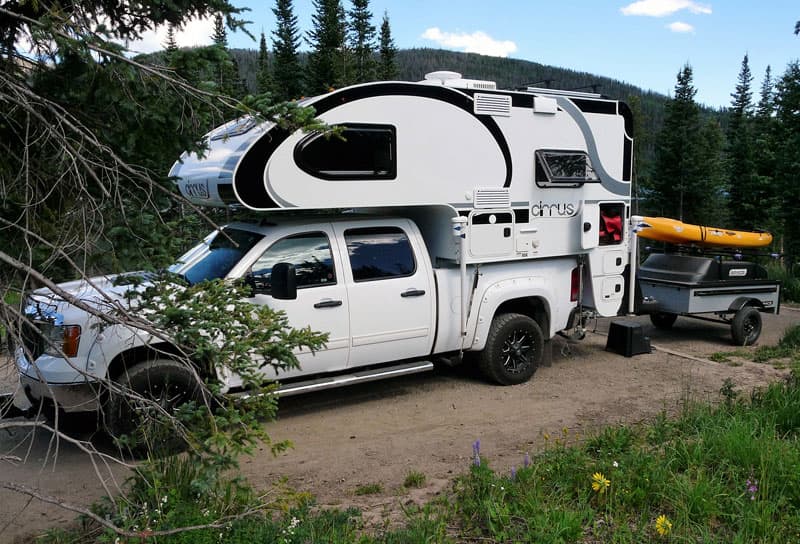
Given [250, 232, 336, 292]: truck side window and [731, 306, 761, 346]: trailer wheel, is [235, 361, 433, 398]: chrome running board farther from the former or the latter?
[731, 306, 761, 346]: trailer wheel

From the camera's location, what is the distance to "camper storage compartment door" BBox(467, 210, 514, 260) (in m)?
7.41

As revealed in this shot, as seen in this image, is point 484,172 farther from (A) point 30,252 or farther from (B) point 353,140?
(A) point 30,252

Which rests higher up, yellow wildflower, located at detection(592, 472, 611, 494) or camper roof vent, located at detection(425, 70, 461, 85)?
camper roof vent, located at detection(425, 70, 461, 85)

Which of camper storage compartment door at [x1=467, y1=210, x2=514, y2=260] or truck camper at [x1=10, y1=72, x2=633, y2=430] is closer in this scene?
truck camper at [x1=10, y1=72, x2=633, y2=430]

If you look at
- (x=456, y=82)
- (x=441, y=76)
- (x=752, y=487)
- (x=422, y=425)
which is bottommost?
(x=422, y=425)

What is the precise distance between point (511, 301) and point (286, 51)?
140ft

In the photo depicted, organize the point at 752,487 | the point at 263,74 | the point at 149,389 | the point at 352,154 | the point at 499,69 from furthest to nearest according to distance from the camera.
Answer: the point at 499,69, the point at 263,74, the point at 352,154, the point at 149,389, the point at 752,487

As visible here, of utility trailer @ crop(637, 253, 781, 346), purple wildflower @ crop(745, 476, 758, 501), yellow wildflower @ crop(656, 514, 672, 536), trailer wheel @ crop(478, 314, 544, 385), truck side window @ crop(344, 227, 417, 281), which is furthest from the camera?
utility trailer @ crop(637, 253, 781, 346)

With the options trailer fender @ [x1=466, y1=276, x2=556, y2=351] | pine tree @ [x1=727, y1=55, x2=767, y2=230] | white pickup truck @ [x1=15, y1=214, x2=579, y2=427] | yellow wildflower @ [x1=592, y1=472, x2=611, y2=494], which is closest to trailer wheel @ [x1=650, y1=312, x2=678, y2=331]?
trailer fender @ [x1=466, y1=276, x2=556, y2=351]

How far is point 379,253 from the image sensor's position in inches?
274

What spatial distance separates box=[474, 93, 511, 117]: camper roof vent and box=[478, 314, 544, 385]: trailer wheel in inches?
89.6

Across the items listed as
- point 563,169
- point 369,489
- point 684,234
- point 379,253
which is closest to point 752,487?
point 369,489

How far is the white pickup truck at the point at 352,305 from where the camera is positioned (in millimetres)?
5539

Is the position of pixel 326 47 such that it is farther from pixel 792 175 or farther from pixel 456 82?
pixel 456 82
